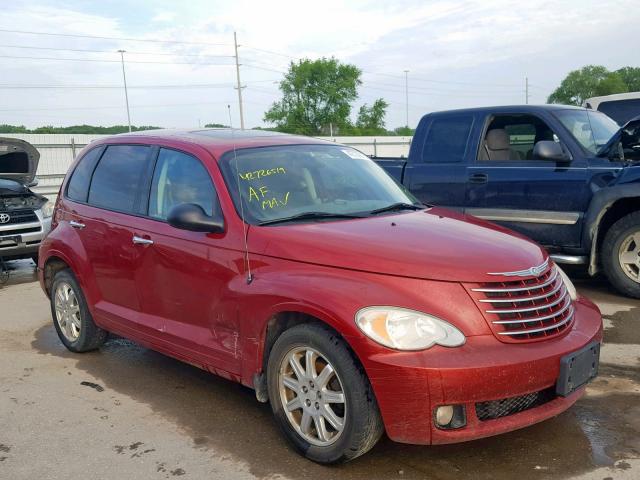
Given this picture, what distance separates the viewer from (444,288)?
3178mm

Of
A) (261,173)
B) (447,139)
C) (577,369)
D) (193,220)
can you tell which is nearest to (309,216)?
(261,173)

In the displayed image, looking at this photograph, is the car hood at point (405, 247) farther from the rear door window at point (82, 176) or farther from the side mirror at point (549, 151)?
the side mirror at point (549, 151)

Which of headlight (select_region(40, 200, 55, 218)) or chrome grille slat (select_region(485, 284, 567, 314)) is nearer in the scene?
chrome grille slat (select_region(485, 284, 567, 314))

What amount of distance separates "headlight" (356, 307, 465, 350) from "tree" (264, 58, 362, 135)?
8249cm

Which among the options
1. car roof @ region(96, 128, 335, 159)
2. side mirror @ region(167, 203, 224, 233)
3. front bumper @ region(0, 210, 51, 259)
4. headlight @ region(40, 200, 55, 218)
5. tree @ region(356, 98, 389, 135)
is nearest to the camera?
side mirror @ region(167, 203, 224, 233)

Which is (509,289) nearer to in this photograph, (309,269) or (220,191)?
(309,269)

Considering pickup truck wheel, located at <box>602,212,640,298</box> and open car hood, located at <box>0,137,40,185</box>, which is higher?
open car hood, located at <box>0,137,40,185</box>

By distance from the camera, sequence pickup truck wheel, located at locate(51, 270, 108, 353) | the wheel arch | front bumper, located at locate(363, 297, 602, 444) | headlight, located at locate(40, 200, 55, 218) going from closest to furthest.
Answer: front bumper, located at locate(363, 297, 602, 444) < pickup truck wheel, located at locate(51, 270, 108, 353) < the wheel arch < headlight, located at locate(40, 200, 55, 218)

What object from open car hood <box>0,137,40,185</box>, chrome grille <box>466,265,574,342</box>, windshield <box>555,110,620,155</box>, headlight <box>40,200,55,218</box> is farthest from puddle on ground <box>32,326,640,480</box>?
open car hood <box>0,137,40,185</box>

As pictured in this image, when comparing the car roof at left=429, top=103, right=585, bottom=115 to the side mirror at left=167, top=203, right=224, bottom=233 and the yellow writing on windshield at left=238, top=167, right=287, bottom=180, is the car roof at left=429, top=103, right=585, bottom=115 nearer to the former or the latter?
the yellow writing on windshield at left=238, top=167, right=287, bottom=180

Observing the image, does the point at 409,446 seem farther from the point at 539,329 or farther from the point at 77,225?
the point at 77,225

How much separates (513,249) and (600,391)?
1434mm

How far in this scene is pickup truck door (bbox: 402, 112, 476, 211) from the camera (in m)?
7.51

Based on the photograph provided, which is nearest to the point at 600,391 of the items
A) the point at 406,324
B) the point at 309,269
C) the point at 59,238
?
the point at 406,324
